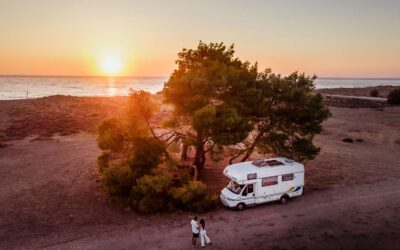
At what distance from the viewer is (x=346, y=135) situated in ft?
158

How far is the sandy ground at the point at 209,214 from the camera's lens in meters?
17.8

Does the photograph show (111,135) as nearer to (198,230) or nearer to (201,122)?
(201,122)

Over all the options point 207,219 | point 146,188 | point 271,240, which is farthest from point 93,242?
point 271,240

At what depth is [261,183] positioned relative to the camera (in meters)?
22.0

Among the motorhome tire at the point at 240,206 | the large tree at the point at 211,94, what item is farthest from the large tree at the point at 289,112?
the motorhome tire at the point at 240,206

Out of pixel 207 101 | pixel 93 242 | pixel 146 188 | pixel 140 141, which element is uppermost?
pixel 207 101

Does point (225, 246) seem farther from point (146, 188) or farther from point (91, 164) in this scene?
point (91, 164)

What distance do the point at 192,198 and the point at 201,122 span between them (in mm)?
5118

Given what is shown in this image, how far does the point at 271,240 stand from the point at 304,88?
12398mm

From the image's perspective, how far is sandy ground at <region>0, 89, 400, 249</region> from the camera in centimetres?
1783

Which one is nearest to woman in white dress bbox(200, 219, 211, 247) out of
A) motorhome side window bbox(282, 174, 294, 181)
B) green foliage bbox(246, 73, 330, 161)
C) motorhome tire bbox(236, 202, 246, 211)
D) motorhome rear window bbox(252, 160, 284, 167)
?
motorhome tire bbox(236, 202, 246, 211)

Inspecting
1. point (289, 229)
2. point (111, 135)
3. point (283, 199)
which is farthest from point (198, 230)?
point (111, 135)

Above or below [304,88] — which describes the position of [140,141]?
below

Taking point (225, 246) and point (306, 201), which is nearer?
point (225, 246)
